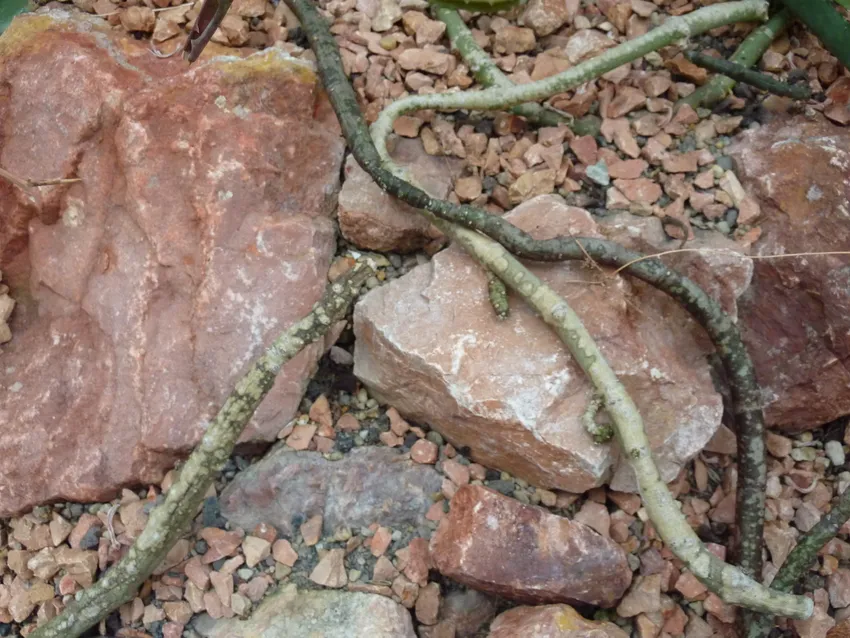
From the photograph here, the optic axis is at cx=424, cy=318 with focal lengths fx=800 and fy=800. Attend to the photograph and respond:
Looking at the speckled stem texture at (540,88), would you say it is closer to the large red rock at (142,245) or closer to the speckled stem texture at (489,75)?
the speckled stem texture at (489,75)

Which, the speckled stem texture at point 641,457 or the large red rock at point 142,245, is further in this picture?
the large red rock at point 142,245

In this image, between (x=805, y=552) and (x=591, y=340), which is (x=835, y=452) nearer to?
(x=805, y=552)

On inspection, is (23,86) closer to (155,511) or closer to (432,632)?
(155,511)

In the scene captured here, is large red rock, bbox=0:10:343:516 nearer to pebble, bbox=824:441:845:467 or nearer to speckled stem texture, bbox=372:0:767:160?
speckled stem texture, bbox=372:0:767:160

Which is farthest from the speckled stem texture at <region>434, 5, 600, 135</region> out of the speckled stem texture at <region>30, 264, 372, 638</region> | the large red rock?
the speckled stem texture at <region>30, 264, 372, 638</region>

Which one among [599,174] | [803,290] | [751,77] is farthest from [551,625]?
[751,77]

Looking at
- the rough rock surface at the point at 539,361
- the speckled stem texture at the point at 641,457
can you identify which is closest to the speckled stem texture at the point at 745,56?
the rough rock surface at the point at 539,361
